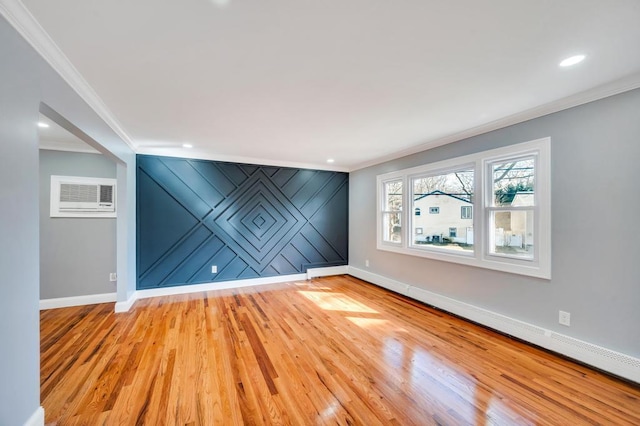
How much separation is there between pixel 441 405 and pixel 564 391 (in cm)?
102

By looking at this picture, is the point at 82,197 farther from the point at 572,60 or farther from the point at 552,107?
the point at 552,107

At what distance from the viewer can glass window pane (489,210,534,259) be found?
2.79 meters

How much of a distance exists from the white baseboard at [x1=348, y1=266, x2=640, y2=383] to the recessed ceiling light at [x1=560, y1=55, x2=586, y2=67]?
7.82 feet

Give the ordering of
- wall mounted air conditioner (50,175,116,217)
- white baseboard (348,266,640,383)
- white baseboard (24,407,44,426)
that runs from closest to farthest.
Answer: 1. white baseboard (24,407,44,426)
2. white baseboard (348,266,640,383)
3. wall mounted air conditioner (50,175,116,217)

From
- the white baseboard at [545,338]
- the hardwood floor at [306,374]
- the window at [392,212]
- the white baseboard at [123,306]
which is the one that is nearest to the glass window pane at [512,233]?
the white baseboard at [545,338]

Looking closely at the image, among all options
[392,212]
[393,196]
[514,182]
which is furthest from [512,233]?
[393,196]

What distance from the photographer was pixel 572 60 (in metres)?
1.82

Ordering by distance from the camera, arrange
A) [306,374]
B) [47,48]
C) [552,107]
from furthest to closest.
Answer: [552,107] → [306,374] → [47,48]

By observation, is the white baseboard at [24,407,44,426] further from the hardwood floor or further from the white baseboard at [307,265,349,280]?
the white baseboard at [307,265,349,280]

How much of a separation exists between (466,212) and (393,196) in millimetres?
1483

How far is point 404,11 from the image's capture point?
138cm

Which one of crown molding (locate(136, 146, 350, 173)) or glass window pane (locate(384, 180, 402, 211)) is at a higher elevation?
crown molding (locate(136, 146, 350, 173))

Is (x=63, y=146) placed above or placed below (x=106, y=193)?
above

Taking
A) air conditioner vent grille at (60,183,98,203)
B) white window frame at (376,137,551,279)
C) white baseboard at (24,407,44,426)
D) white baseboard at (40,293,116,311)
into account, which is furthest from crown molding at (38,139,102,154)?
white window frame at (376,137,551,279)
